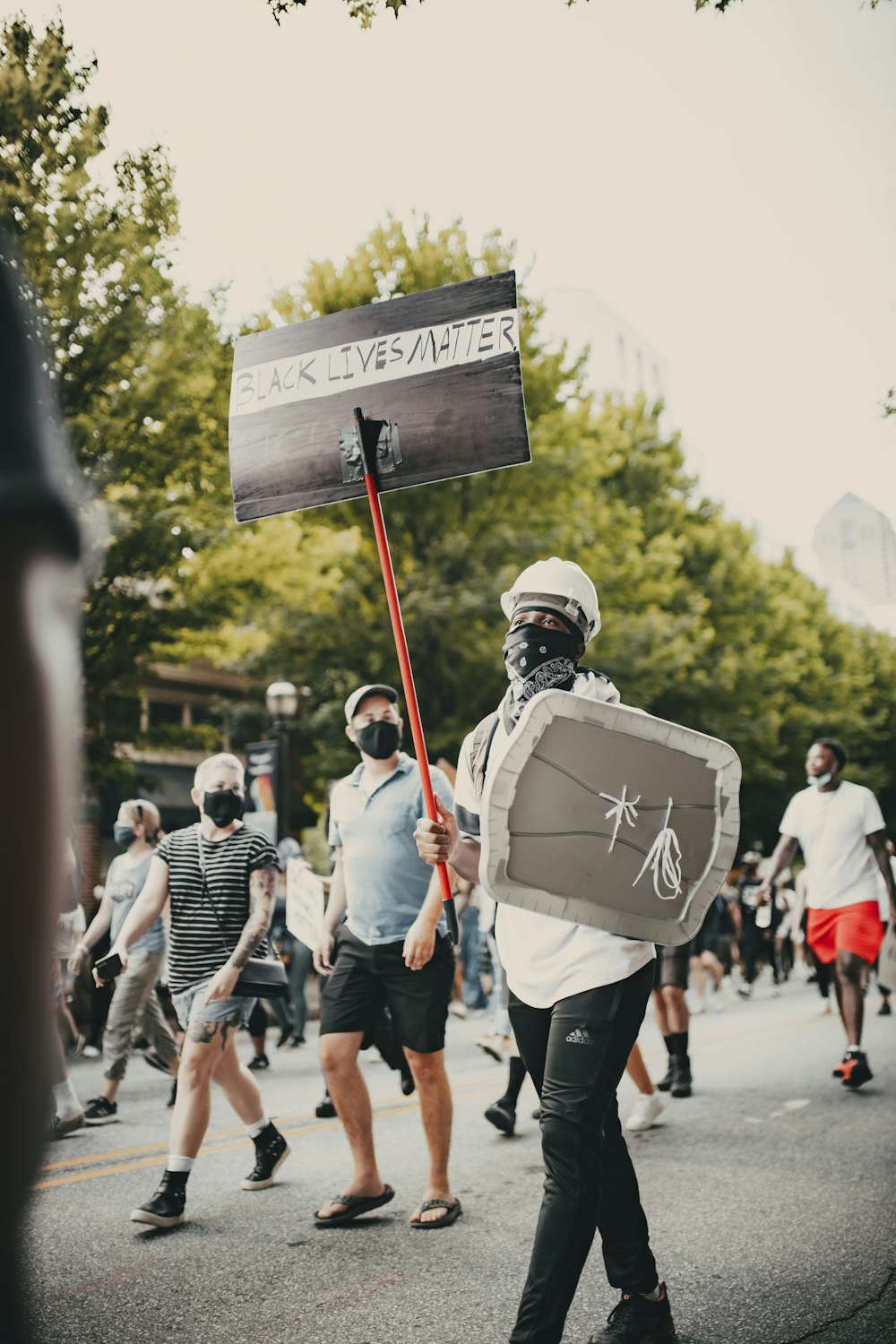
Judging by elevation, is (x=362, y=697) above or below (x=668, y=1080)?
above

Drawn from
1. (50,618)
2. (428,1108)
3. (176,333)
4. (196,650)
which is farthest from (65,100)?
(50,618)

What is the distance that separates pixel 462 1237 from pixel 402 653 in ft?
7.44

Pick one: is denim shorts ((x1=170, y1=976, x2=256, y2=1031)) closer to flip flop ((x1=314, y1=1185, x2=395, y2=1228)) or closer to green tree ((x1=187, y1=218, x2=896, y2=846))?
flip flop ((x1=314, y1=1185, x2=395, y2=1228))

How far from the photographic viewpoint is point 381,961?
513 centimetres

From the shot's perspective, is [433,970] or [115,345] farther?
[115,345]

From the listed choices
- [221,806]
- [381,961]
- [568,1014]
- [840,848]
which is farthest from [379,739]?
[840,848]

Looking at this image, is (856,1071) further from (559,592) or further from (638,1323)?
(559,592)

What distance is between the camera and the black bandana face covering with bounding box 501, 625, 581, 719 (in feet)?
11.2

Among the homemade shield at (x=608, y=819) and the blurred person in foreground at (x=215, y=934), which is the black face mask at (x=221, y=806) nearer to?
the blurred person in foreground at (x=215, y=934)

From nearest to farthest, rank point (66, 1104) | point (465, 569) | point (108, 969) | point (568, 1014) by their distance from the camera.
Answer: point (568, 1014), point (108, 969), point (66, 1104), point (465, 569)

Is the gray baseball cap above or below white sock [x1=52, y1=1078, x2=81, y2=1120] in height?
above

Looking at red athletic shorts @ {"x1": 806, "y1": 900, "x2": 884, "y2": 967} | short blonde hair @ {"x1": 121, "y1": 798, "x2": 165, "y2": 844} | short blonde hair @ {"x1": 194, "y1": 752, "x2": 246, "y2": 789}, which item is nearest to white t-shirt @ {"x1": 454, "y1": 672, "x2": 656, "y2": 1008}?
short blonde hair @ {"x1": 194, "y1": 752, "x2": 246, "y2": 789}

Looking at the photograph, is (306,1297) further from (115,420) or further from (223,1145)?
(115,420)

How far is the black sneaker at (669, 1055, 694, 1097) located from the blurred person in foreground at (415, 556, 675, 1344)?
4.52 meters
